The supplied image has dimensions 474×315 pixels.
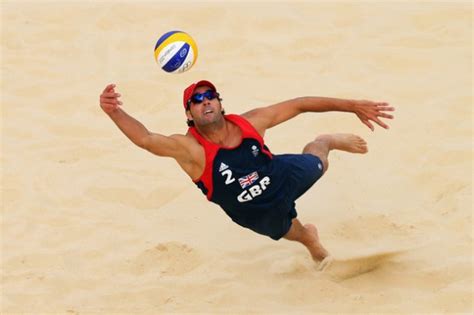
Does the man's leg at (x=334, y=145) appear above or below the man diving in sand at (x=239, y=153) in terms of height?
below

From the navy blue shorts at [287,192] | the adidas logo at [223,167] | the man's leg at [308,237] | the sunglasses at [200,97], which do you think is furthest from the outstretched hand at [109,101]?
the man's leg at [308,237]

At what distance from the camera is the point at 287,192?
6.19m

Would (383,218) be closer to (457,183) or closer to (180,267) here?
(457,183)

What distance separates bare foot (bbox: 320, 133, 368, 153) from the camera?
21.9 feet

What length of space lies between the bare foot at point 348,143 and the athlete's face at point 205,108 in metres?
1.12

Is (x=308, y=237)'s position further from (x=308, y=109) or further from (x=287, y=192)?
(x=308, y=109)

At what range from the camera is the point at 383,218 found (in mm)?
7152

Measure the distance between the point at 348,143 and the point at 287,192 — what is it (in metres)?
0.79

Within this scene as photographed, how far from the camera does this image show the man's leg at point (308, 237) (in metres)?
6.39

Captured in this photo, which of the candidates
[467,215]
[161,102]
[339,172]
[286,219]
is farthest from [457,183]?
[161,102]

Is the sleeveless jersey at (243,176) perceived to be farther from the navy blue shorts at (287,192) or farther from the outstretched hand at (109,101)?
the outstretched hand at (109,101)

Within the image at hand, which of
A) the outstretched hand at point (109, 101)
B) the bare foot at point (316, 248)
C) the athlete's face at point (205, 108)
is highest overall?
the outstretched hand at point (109, 101)

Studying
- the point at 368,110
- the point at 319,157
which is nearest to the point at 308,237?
the point at 319,157

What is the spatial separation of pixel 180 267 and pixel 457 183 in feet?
8.01
